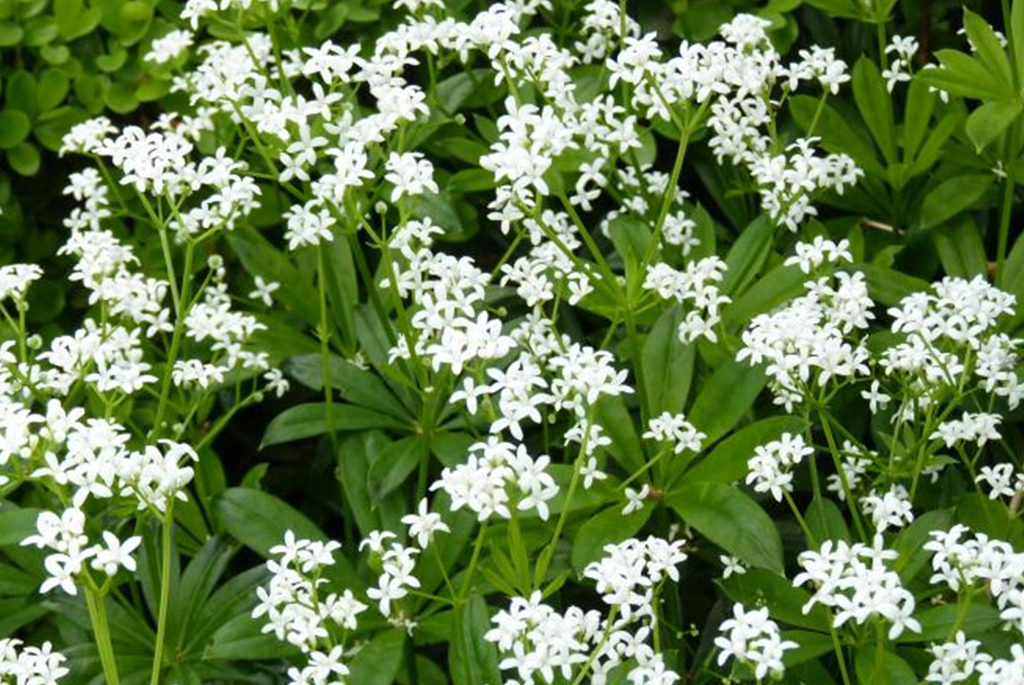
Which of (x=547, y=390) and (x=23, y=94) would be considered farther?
(x=23, y=94)

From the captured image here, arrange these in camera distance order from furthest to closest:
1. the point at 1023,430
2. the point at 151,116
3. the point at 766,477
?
the point at 151,116
the point at 1023,430
the point at 766,477

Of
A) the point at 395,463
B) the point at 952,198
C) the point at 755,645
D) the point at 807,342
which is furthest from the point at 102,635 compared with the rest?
the point at 952,198

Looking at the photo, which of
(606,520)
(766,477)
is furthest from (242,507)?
(766,477)

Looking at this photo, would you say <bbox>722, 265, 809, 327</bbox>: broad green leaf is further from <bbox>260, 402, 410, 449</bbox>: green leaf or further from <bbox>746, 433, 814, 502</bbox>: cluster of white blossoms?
<bbox>260, 402, 410, 449</bbox>: green leaf

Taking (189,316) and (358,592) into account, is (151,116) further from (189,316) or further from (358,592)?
(358,592)

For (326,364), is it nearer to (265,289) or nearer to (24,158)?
(265,289)

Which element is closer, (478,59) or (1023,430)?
(1023,430)

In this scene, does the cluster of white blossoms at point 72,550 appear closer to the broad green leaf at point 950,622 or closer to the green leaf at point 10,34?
the broad green leaf at point 950,622
